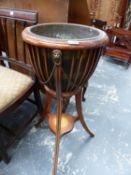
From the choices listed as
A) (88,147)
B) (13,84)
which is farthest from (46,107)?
(88,147)

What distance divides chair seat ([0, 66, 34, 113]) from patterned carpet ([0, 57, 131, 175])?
42 cm

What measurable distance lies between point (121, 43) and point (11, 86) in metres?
2.02

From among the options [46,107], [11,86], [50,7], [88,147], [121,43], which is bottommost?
[88,147]

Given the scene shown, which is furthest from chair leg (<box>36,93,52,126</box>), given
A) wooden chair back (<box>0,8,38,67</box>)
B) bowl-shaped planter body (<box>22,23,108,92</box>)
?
wooden chair back (<box>0,8,38,67</box>)

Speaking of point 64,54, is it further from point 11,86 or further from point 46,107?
point 46,107

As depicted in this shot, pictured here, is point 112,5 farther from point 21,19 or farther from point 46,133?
point 46,133

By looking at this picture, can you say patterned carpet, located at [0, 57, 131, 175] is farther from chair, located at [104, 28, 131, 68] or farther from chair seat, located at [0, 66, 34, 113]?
chair, located at [104, 28, 131, 68]

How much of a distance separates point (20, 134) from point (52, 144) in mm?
258

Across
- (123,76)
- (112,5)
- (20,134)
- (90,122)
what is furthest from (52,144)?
(112,5)

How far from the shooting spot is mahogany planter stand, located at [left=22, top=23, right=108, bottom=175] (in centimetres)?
81

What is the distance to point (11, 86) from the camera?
3.69ft

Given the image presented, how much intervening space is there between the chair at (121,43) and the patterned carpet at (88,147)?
0.88 metres

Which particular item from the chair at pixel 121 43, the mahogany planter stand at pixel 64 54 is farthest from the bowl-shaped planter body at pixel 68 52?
the chair at pixel 121 43

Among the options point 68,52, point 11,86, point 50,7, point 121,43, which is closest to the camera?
point 68,52
